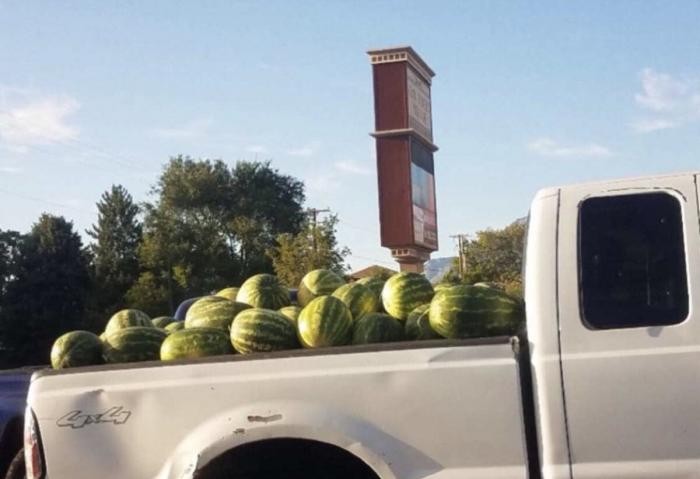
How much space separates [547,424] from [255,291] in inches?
85.8

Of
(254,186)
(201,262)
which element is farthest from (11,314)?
(254,186)

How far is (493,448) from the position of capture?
12.9 ft

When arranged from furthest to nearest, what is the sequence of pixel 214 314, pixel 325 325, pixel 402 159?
pixel 402 159 → pixel 214 314 → pixel 325 325

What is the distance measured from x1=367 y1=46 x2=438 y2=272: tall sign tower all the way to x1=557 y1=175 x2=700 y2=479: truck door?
54.1ft

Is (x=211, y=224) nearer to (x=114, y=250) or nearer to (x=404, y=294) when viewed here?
(x=114, y=250)

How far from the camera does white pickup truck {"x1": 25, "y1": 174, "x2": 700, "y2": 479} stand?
3.90 meters

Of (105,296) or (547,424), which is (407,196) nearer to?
(547,424)

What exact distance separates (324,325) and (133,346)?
3.10 feet

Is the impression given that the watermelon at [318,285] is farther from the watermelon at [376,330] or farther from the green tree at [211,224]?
the green tree at [211,224]

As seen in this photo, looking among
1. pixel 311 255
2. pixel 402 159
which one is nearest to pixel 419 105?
pixel 402 159

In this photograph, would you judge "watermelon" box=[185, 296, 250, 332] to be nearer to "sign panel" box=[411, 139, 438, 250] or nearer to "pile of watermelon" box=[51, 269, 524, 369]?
"pile of watermelon" box=[51, 269, 524, 369]

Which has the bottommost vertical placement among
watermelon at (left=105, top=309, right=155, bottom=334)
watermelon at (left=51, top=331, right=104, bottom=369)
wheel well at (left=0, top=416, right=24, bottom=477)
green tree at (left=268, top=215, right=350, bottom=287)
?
wheel well at (left=0, top=416, right=24, bottom=477)

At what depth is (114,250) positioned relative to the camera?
63.4 meters

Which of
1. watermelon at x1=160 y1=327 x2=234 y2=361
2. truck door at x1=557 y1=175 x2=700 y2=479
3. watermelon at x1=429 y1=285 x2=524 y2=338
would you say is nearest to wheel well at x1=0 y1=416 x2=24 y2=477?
watermelon at x1=160 y1=327 x2=234 y2=361
